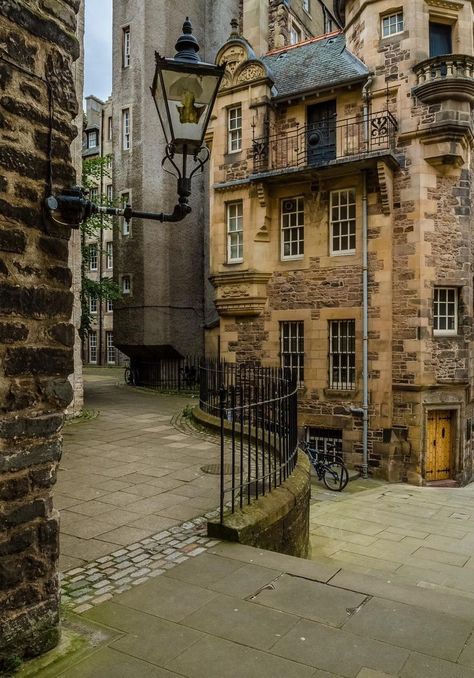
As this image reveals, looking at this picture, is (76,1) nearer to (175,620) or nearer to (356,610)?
(175,620)

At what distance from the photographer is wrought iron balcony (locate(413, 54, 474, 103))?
14891 millimetres

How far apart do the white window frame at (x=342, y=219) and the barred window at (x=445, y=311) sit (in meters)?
2.88

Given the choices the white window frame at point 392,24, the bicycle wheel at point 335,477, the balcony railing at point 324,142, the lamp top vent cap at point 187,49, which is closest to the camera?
the lamp top vent cap at point 187,49

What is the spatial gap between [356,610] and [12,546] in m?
2.30

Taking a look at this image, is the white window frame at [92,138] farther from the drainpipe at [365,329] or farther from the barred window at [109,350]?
the drainpipe at [365,329]

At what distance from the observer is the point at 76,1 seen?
3.42 m

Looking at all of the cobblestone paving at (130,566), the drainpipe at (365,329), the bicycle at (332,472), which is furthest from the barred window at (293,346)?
the cobblestone paving at (130,566)

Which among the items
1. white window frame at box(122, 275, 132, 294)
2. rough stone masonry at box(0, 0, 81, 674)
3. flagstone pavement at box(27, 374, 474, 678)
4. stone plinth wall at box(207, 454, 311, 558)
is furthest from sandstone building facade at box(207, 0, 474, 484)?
rough stone masonry at box(0, 0, 81, 674)

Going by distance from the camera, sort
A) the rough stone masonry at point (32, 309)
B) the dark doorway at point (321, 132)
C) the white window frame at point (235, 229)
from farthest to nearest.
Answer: the white window frame at point (235, 229) < the dark doorway at point (321, 132) < the rough stone masonry at point (32, 309)

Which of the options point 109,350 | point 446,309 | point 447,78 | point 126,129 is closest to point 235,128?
point 447,78

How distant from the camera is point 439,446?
16.1 meters

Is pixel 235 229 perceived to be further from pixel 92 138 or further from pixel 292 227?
pixel 92 138

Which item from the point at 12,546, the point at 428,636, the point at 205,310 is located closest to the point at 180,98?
the point at 12,546

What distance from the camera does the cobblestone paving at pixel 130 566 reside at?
4043 millimetres
